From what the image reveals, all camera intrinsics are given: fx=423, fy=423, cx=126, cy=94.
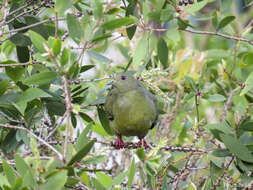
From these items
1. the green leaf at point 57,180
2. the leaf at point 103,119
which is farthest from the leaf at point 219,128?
the green leaf at point 57,180

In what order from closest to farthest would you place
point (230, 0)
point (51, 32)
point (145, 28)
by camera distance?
point (145, 28), point (51, 32), point (230, 0)

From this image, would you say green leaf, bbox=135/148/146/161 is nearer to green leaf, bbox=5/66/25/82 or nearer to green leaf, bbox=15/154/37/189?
green leaf, bbox=15/154/37/189

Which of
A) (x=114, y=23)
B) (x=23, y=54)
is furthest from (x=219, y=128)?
(x=23, y=54)

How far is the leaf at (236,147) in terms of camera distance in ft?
8.36

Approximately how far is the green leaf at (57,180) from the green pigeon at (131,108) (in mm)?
1442

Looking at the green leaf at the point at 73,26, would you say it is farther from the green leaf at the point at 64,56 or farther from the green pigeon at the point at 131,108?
the green pigeon at the point at 131,108

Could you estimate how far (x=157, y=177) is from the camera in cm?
259

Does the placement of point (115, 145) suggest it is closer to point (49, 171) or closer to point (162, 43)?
point (162, 43)

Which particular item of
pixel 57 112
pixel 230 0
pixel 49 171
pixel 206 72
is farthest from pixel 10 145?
pixel 206 72

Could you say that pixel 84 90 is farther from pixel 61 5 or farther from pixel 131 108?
pixel 61 5

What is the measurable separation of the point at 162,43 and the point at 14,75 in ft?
3.22

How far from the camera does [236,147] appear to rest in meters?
2.55

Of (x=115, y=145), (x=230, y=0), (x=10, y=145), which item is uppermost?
(x=230, y=0)

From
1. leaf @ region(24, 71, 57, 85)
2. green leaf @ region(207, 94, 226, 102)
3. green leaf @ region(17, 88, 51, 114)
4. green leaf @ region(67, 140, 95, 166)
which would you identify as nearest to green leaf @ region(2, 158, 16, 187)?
green leaf @ region(67, 140, 95, 166)
